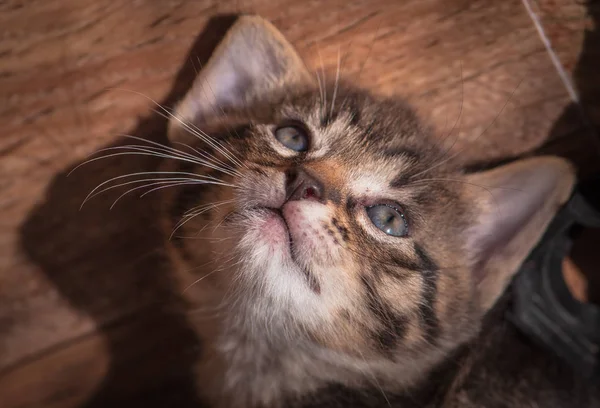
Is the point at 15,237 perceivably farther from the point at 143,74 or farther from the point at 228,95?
the point at 228,95

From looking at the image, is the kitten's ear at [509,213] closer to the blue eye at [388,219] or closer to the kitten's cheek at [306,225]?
the blue eye at [388,219]

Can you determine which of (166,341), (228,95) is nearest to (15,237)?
(166,341)

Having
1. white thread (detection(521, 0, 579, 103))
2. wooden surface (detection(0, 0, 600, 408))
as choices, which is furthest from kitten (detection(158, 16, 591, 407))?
white thread (detection(521, 0, 579, 103))

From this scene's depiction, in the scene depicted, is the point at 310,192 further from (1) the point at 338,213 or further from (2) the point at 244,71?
(2) the point at 244,71

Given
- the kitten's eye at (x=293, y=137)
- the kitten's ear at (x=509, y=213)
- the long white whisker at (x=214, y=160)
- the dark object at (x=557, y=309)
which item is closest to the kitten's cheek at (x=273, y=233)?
the long white whisker at (x=214, y=160)

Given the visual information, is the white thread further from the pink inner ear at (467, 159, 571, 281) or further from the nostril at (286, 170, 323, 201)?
the nostril at (286, 170, 323, 201)

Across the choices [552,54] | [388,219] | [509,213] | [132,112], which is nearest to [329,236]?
[388,219]
